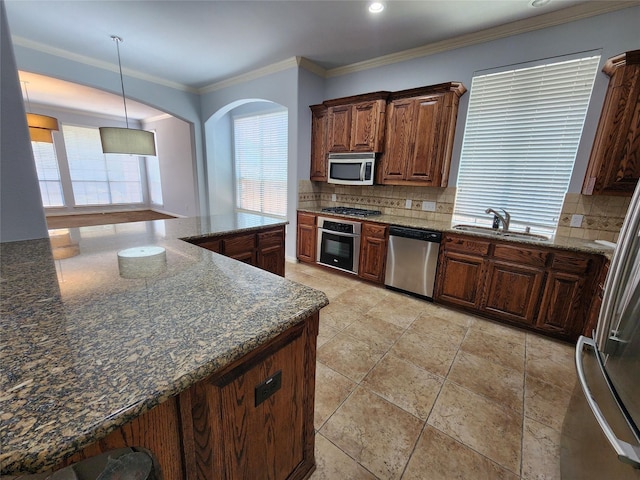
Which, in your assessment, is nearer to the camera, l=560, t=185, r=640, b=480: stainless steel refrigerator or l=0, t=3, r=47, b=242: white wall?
l=560, t=185, r=640, b=480: stainless steel refrigerator

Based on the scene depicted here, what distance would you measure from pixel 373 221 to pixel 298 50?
2367mm

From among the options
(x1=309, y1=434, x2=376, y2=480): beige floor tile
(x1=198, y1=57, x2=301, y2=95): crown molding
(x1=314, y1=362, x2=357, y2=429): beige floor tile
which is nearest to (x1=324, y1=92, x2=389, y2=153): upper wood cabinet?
(x1=198, y1=57, x2=301, y2=95): crown molding

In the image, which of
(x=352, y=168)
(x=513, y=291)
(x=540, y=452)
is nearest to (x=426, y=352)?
(x=540, y=452)

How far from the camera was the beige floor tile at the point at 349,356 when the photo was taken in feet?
6.44

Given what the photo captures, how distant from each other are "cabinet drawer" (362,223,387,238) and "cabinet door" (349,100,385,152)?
3.18 feet

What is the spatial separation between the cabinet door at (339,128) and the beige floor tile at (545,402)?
122 inches

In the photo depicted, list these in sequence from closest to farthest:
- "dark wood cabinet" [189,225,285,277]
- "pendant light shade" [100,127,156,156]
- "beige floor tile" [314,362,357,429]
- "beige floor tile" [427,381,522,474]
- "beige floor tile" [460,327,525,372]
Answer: "beige floor tile" [427,381,522,474] → "beige floor tile" [314,362,357,429] → "beige floor tile" [460,327,525,372] → "dark wood cabinet" [189,225,285,277] → "pendant light shade" [100,127,156,156]

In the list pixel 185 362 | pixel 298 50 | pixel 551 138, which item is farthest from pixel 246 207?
pixel 185 362

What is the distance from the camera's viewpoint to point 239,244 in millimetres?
2402

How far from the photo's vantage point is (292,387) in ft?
3.35

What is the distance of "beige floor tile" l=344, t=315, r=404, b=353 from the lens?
2.29 m

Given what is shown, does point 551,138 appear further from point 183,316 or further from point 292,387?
point 183,316

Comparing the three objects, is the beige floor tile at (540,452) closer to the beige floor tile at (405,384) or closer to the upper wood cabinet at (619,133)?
the beige floor tile at (405,384)

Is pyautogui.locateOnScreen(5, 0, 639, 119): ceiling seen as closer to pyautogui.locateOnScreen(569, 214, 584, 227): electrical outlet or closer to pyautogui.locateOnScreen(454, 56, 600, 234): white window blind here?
pyautogui.locateOnScreen(454, 56, 600, 234): white window blind
